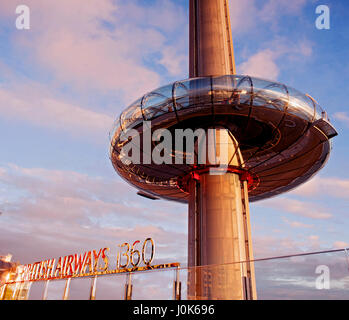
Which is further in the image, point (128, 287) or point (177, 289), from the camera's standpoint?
point (128, 287)

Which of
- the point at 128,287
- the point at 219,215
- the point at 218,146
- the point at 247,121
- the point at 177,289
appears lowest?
the point at 177,289

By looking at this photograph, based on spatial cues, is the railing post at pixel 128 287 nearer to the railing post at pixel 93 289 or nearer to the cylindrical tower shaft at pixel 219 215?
the railing post at pixel 93 289

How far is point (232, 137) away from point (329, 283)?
1264 cm

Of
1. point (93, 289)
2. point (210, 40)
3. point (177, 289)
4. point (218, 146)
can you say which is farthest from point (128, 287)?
point (210, 40)

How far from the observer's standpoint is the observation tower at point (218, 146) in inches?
627

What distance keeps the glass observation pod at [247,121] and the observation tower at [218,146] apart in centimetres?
5

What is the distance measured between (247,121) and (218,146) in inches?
117

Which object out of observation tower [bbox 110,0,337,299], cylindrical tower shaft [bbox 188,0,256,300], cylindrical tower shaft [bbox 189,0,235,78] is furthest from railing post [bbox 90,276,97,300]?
cylindrical tower shaft [bbox 189,0,235,78]

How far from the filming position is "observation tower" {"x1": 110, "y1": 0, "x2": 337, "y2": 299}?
627 inches

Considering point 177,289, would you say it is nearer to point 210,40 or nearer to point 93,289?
point 93,289

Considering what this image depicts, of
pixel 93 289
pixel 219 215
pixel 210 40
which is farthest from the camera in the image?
pixel 210 40

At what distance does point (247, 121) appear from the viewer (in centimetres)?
1791
